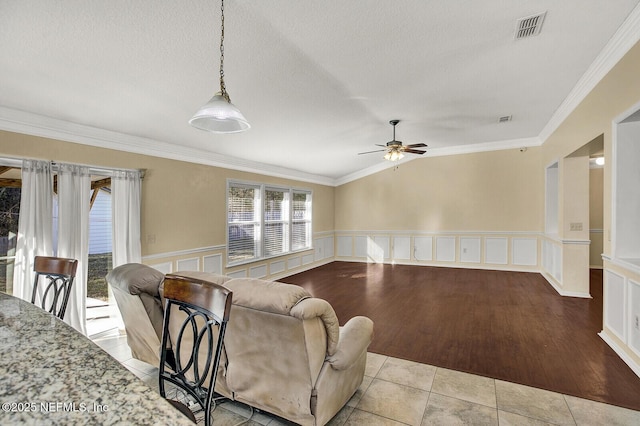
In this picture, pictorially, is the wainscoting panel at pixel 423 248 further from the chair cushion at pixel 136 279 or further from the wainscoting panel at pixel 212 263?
the chair cushion at pixel 136 279

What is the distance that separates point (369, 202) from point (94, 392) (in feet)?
26.3

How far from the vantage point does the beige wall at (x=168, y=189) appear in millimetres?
2994

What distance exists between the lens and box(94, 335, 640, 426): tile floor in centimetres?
198

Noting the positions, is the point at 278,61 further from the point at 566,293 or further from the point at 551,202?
the point at 551,202

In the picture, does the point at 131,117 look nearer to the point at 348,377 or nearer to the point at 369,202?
the point at 348,377

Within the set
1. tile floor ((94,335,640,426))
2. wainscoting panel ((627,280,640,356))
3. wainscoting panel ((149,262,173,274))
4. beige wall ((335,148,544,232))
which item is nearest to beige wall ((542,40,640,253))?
wainscoting panel ((627,280,640,356))

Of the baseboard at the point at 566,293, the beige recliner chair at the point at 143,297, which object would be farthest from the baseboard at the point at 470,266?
the beige recliner chair at the point at 143,297

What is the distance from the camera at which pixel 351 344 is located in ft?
6.34

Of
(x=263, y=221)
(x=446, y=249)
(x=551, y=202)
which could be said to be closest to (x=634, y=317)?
(x=551, y=202)

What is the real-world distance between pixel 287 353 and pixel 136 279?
1.27 m

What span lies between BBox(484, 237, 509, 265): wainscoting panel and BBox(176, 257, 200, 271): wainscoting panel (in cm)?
641

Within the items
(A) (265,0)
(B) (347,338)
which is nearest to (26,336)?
(B) (347,338)

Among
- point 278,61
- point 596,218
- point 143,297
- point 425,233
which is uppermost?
point 278,61

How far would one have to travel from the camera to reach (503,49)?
2828 millimetres
